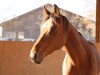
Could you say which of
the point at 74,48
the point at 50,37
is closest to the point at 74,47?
the point at 74,48

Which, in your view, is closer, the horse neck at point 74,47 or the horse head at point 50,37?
Result: the horse head at point 50,37

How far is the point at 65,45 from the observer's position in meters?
1.70

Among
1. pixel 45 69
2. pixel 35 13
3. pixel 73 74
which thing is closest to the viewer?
pixel 73 74

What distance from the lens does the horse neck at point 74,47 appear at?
1700mm

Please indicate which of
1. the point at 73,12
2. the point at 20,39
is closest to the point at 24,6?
the point at 20,39

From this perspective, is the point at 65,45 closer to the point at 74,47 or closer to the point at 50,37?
the point at 74,47

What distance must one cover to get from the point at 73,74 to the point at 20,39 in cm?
203

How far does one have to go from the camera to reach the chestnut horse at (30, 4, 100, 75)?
1528mm

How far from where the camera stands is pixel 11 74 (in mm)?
3494

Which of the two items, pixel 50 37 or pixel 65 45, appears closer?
pixel 50 37

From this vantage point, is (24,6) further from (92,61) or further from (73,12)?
(92,61)

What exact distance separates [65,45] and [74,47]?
0.24 feet

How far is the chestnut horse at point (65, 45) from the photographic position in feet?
5.01

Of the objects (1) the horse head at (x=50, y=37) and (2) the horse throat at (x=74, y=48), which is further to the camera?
(2) the horse throat at (x=74, y=48)
